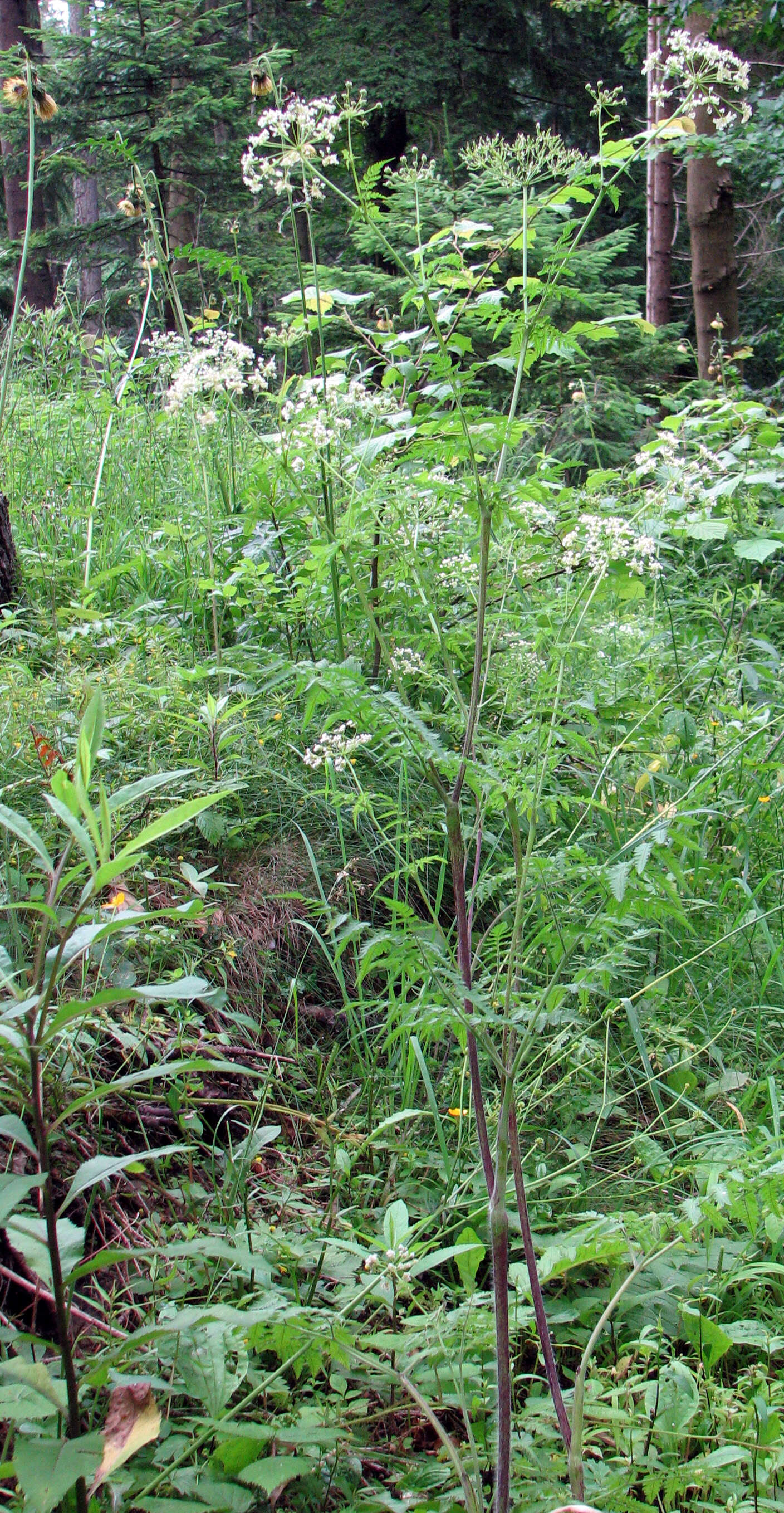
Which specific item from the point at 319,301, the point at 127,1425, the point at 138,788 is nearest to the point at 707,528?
the point at 319,301

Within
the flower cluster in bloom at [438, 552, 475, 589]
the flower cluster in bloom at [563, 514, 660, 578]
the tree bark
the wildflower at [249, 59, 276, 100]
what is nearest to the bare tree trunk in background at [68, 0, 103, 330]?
the wildflower at [249, 59, 276, 100]

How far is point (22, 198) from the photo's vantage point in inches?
403

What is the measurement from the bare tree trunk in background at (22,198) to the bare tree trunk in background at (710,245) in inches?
234

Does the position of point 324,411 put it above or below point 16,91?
below

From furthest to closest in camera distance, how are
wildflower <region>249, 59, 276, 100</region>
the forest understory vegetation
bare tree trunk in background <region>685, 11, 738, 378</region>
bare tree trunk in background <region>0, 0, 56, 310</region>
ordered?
bare tree trunk in background <region>0, 0, 56, 310</region>
bare tree trunk in background <region>685, 11, 738, 378</region>
wildflower <region>249, 59, 276, 100</region>
the forest understory vegetation

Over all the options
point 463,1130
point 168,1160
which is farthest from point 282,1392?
point 463,1130

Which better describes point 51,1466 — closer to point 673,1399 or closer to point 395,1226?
point 395,1226

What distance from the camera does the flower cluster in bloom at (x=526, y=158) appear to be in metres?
1.35

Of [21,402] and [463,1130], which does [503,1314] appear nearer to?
[463,1130]

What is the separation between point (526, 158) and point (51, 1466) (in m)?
1.62

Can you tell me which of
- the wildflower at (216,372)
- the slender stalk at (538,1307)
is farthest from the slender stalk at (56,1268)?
the wildflower at (216,372)

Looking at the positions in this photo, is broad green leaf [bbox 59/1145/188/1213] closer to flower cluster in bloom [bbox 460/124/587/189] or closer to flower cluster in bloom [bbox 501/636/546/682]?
flower cluster in bloom [bbox 501/636/546/682]

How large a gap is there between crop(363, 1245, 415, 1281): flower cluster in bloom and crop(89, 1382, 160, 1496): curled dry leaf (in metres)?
0.32

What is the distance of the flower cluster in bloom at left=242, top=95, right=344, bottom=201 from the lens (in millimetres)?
1379
